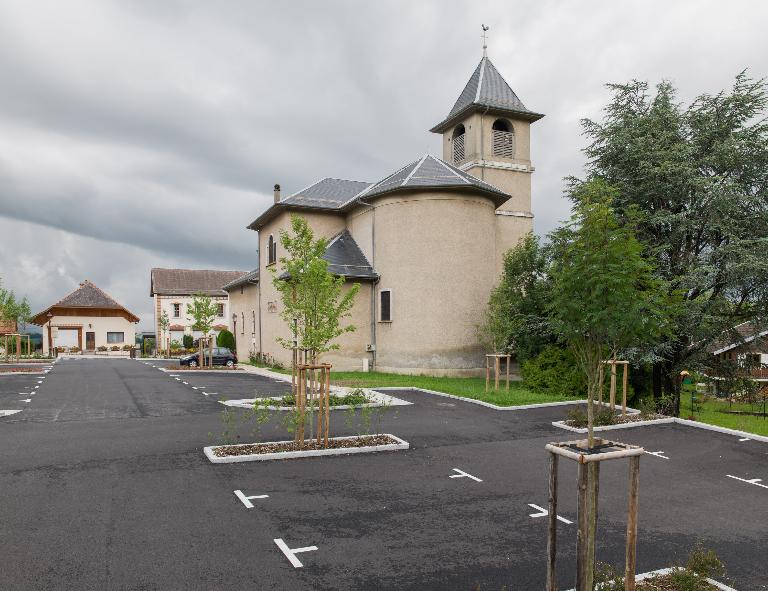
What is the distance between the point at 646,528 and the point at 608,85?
1663 cm

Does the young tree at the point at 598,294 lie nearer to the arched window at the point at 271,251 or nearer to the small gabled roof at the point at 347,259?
the small gabled roof at the point at 347,259

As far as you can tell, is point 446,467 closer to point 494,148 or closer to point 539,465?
point 539,465

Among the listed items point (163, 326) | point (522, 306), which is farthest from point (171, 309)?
point (522, 306)

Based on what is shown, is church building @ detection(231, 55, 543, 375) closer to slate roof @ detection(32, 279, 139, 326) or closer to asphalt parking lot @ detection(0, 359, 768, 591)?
asphalt parking lot @ detection(0, 359, 768, 591)

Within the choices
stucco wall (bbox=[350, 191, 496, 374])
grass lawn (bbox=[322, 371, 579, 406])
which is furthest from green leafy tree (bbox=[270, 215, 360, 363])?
stucco wall (bbox=[350, 191, 496, 374])

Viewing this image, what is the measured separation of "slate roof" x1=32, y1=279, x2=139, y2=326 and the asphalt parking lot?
5078 centimetres

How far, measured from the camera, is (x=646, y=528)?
23.5 feet

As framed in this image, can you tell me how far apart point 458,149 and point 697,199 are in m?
16.3

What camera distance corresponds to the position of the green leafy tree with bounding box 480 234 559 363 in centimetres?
2167

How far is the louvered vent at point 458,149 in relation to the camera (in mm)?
31469

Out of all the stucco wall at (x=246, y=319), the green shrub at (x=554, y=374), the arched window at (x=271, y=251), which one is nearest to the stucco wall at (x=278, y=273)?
the arched window at (x=271, y=251)

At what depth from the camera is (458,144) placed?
105 feet

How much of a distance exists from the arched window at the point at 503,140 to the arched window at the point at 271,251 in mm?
13856

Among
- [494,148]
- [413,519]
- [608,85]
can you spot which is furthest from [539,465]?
[494,148]
